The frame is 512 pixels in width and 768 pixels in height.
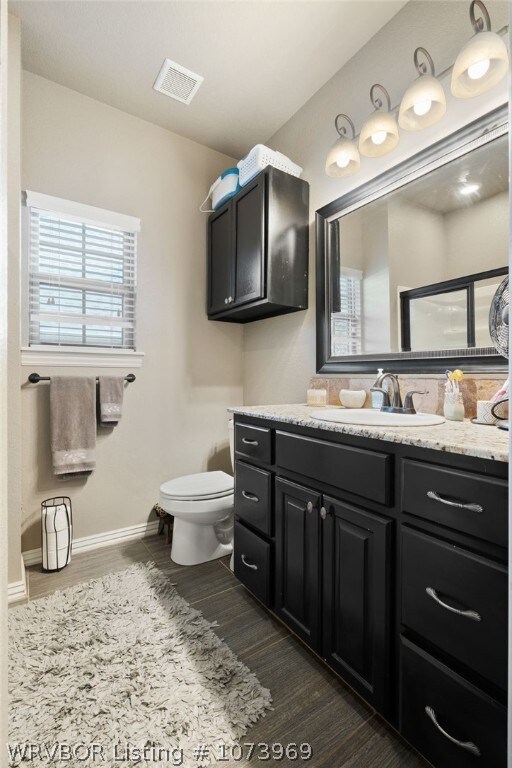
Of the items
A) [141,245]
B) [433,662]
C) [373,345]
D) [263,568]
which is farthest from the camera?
[141,245]

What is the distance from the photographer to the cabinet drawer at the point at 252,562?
1503mm

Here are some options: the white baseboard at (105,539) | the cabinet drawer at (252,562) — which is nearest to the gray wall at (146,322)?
the white baseboard at (105,539)

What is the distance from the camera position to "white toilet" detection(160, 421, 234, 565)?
1.90m

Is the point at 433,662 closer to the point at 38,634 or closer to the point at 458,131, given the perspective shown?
the point at 38,634

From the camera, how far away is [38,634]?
1.43 meters

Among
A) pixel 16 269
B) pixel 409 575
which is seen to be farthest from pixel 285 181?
pixel 409 575

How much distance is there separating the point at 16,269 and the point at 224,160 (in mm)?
1816

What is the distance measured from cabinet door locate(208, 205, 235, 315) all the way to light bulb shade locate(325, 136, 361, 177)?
30.4 inches

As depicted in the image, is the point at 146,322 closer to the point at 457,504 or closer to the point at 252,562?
the point at 252,562

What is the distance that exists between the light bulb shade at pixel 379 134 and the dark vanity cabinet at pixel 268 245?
1.78 feet

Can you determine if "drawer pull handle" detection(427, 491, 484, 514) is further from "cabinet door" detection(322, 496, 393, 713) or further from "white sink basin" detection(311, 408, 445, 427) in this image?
"white sink basin" detection(311, 408, 445, 427)

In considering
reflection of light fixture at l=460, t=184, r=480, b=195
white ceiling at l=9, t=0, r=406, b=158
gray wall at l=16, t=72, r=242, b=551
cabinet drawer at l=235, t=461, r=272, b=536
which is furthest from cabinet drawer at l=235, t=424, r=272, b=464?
white ceiling at l=9, t=0, r=406, b=158

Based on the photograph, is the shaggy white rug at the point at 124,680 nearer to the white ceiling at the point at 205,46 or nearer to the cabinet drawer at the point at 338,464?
the cabinet drawer at the point at 338,464

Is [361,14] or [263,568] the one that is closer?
[263,568]
